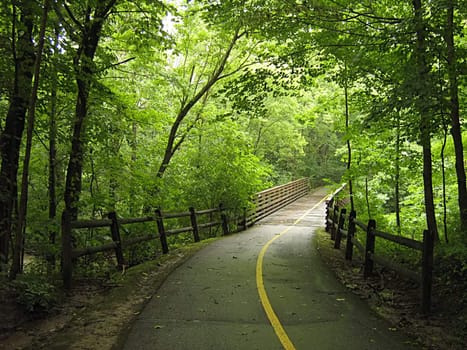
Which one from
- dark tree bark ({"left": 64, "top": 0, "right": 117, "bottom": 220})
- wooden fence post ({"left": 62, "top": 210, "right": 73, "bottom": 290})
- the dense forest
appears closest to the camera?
the dense forest

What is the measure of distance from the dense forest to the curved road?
6.45ft

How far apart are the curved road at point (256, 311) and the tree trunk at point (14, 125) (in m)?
2.79

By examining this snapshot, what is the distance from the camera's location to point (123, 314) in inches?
211

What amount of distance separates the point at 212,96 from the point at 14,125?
18.2 ft

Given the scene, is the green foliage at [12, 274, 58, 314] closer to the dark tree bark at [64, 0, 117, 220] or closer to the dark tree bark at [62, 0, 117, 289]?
the dark tree bark at [62, 0, 117, 289]

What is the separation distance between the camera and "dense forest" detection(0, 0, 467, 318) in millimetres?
5977

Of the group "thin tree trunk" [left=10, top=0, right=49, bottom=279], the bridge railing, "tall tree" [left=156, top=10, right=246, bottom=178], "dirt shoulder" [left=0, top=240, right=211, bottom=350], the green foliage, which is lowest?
the bridge railing

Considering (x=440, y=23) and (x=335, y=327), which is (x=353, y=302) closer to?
(x=335, y=327)

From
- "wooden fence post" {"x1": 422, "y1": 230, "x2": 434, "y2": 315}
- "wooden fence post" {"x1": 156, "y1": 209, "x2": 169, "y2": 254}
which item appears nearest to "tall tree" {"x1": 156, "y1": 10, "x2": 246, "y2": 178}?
"wooden fence post" {"x1": 156, "y1": 209, "x2": 169, "y2": 254}

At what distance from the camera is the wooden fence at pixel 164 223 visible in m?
6.18

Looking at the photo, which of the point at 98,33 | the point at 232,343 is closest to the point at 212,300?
the point at 232,343

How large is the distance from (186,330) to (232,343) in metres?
0.68

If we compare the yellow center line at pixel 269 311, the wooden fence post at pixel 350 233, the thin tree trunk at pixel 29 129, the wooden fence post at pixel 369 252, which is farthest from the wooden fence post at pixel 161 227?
the wooden fence post at pixel 369 252

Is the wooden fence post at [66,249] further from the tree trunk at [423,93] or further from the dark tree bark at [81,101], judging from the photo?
the tree trunk at [423,93]
